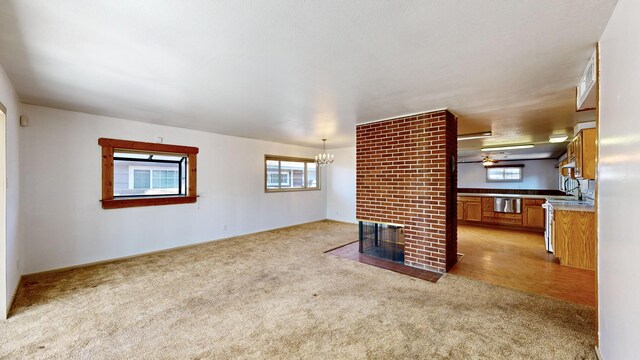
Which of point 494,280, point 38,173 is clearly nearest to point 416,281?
point 494,280

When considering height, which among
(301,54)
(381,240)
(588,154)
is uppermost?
(301,54)

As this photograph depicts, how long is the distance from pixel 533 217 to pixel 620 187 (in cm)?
619

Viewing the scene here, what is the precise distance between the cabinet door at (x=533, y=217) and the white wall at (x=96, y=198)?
6.88 metres

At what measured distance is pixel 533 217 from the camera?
6332 mm

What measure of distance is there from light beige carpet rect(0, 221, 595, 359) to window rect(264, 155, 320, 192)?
10.8 feet

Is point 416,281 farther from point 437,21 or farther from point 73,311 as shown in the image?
point 73,311

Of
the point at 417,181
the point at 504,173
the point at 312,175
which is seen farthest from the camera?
the point at 504,173

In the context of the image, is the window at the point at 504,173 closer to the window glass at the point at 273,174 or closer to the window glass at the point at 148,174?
the window glass at the point at 273,174

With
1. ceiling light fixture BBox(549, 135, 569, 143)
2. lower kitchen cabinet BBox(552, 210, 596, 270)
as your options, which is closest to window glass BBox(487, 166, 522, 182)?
ceiling light fixture BBox(549, 135, 569, 143)

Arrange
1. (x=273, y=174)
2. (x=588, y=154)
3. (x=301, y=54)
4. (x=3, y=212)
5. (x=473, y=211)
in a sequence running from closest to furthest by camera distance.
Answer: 1. (x=301, y=54)
2. (x=3, y=212)
3. (x=588, y=154)
4. (x=273, y=174)
5. (x=473, y=211)

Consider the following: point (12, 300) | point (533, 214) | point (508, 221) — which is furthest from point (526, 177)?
point (12, 300)

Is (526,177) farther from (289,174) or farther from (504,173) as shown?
(289,174)

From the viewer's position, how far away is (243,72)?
2.34 metres

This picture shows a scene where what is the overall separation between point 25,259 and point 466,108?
625 cm
